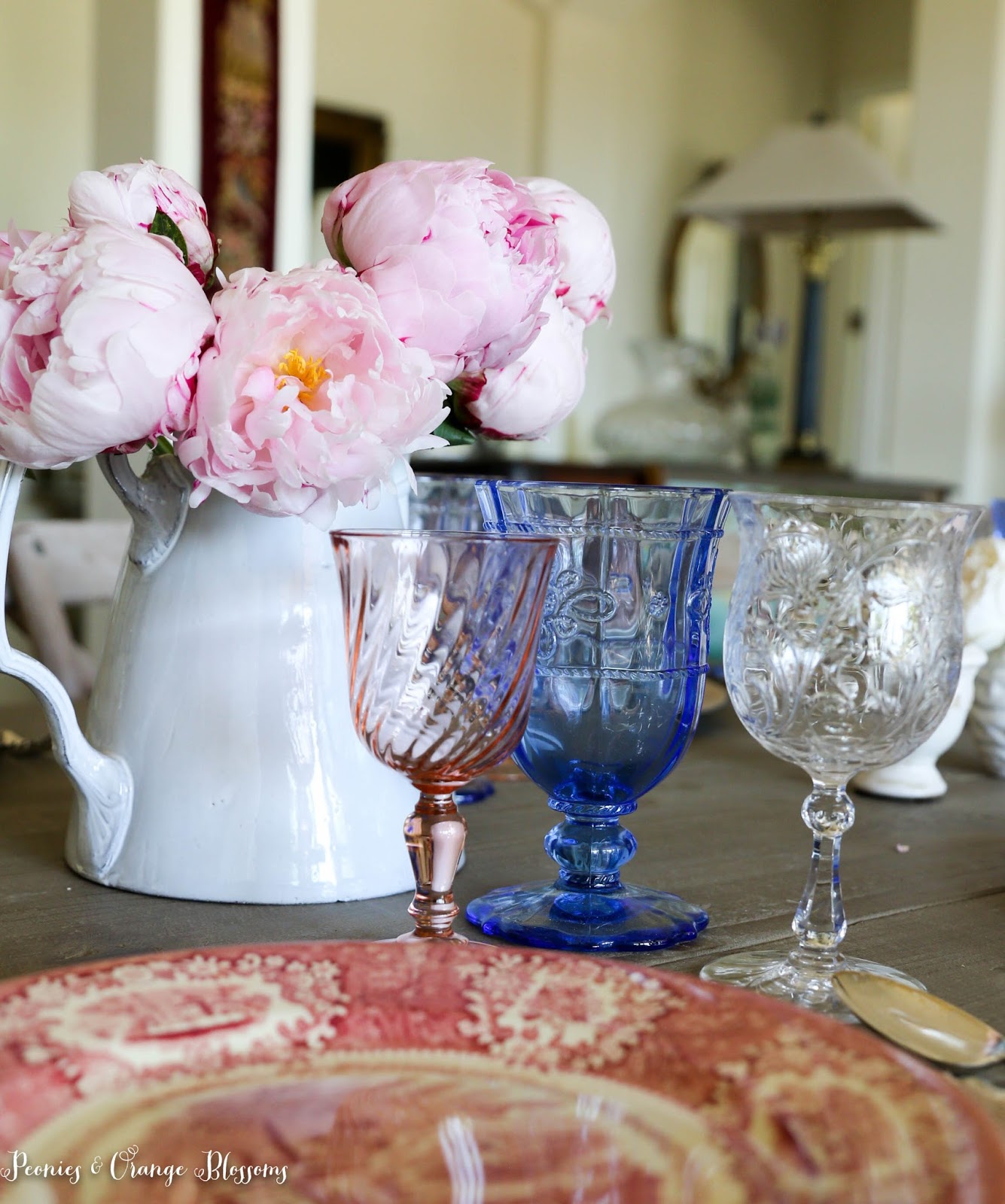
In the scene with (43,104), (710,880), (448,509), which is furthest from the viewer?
(43,104)

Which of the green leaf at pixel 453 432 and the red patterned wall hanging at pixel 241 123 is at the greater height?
the red patterned wall hanging at pixel 241 123

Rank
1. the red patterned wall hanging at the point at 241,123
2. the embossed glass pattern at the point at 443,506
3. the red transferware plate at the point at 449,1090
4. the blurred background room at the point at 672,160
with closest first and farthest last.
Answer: the red transferware plate at the point at 449,1090 < the embossed glass pattern at the point at 443,506 < the red patterned wall hanging at the point at 241,123 < the blurred background room at the point at 672,160

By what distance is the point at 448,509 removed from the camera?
2.76 feet

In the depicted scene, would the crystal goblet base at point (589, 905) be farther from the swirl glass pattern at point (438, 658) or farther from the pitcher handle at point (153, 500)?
the pitcher handle at point (153, 500)

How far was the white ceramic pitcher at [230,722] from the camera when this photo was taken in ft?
1.95

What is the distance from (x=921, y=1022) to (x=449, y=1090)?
18cm

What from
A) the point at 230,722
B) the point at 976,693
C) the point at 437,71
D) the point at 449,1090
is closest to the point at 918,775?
the point at 976,693

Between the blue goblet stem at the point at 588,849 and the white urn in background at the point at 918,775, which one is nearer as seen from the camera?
the blue goblet stem at the point at 588,849

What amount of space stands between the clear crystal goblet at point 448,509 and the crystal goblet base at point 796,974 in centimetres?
30

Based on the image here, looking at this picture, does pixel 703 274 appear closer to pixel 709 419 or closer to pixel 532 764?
pixel 709 419

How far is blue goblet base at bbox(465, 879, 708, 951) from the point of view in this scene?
57cm

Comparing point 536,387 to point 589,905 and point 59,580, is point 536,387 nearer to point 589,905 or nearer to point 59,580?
point 589,905

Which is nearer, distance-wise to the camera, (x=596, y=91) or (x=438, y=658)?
(x=438, y=658)

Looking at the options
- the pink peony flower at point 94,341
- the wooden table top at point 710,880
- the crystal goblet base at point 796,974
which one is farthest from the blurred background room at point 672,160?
the crystal goblet base at point 796,974
